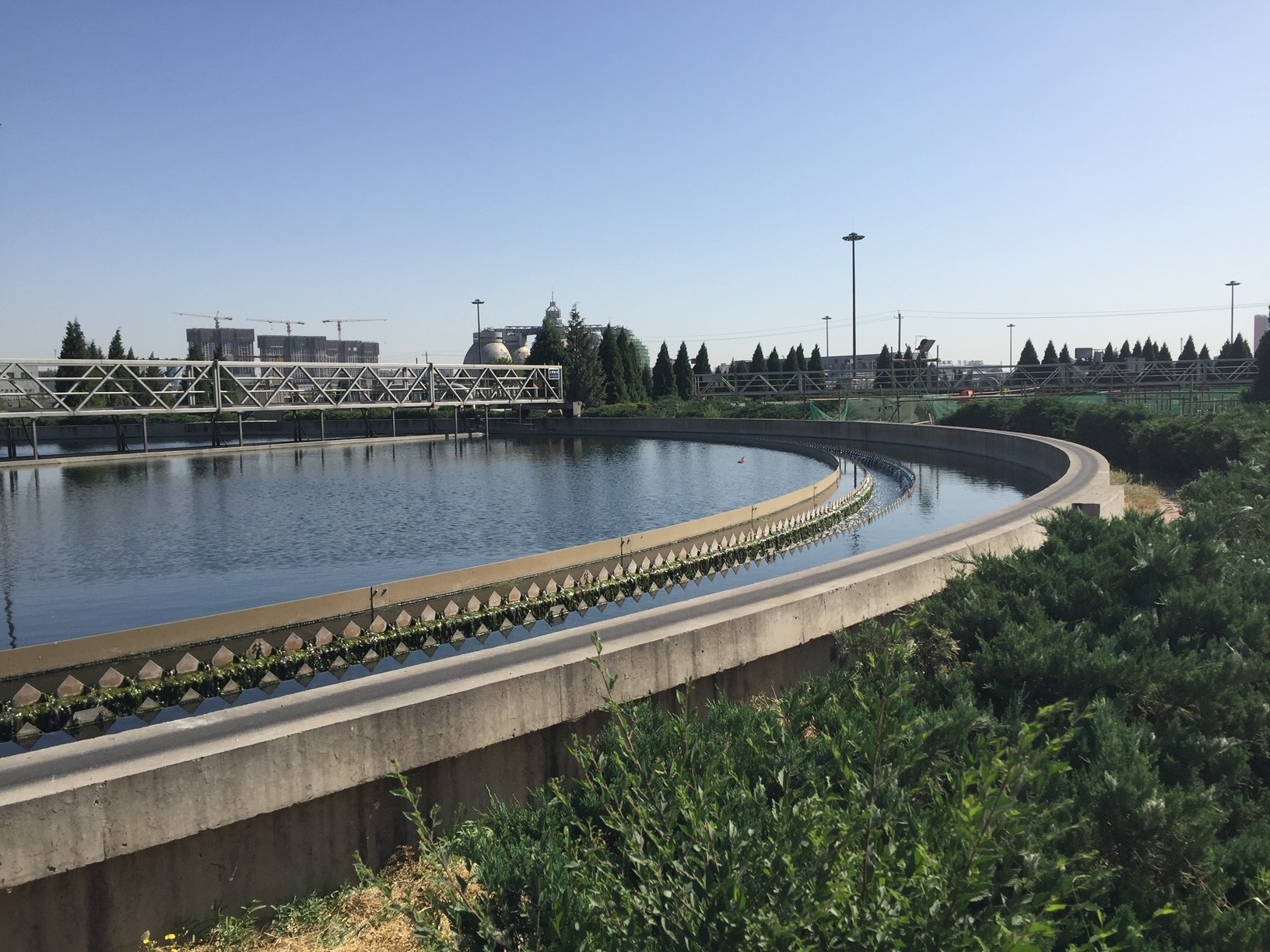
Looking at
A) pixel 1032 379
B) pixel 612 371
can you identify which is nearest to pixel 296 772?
pixel 1032 379

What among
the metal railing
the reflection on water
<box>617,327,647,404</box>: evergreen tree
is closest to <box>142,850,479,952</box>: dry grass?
the reflection on water

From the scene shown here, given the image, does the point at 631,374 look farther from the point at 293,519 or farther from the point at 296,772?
the point at 296,772

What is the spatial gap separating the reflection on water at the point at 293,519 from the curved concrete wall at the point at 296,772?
11.9m

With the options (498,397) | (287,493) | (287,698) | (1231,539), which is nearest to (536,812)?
(287,698)

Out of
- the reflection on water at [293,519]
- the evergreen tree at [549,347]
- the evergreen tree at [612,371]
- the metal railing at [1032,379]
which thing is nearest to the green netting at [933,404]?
the metal railing at [1032,379]

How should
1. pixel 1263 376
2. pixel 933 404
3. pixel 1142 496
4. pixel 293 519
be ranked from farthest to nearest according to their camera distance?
pixel 933 404
pixel 1263 376
pixel 293 519
pixel 1142 496

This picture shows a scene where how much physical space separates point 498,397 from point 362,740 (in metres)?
75.6

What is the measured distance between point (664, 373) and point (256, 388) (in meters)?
41.8

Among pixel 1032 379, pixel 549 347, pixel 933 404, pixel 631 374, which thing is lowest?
pixel 933 404

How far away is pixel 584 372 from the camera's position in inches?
3319

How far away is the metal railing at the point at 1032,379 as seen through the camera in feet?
218

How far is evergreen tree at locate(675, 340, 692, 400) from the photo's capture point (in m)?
95.7

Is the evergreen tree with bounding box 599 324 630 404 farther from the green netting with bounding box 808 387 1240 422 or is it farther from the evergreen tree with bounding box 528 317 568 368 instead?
the green netting with bounding box 808 387 1240 422

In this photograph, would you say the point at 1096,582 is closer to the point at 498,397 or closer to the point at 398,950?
the point at 398,950
